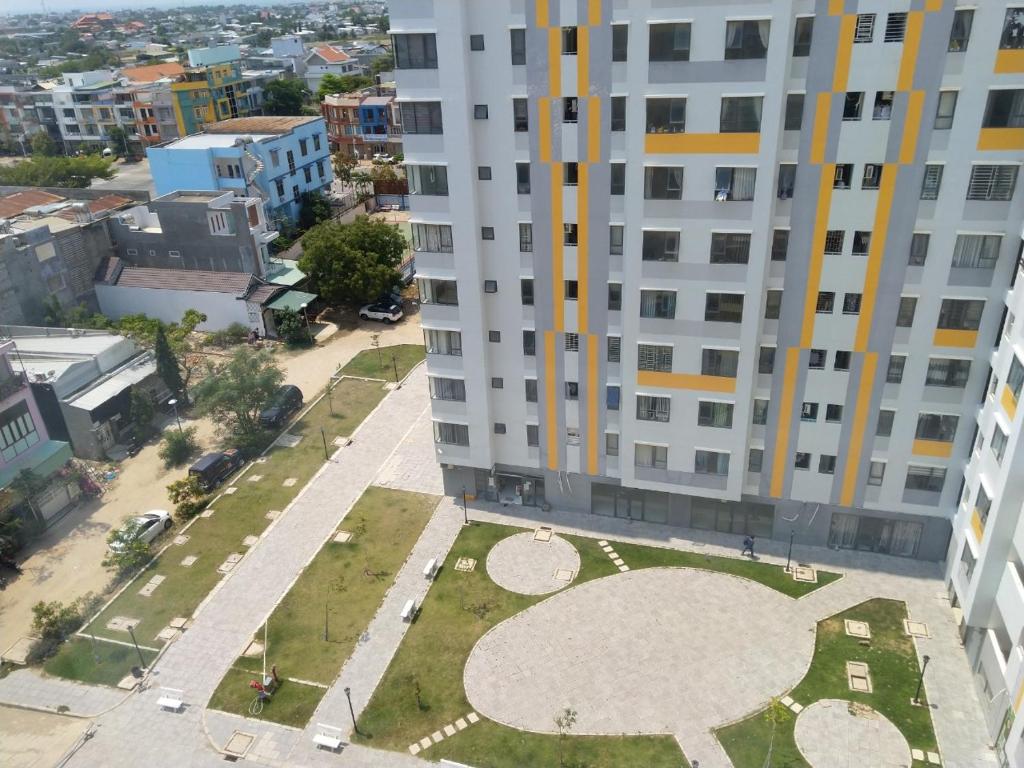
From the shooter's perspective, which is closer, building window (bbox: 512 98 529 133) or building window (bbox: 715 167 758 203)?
building window (bbox: 715 167 758 203)

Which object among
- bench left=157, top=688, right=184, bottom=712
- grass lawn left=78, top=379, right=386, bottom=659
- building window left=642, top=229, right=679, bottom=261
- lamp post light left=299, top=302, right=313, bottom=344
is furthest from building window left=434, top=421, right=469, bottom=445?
lamp post light left=299, top=302, right=313, bottom=344

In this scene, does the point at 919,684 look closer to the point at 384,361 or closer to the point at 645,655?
the point at 645,655

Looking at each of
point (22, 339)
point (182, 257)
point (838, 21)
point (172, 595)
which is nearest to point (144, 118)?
point (182, 257)

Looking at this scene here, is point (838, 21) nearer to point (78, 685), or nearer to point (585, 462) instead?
point (585, 462)

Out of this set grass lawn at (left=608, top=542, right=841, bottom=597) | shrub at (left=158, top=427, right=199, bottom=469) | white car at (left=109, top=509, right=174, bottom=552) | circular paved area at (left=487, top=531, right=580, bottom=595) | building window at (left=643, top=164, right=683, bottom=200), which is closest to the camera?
building window at (left=643, top=164, right=683, bottom=200)

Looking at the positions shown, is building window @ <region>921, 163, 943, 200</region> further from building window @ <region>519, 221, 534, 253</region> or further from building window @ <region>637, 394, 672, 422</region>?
building window @ <region>519, 221, 534, 253</region>

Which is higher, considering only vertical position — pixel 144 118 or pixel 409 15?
pixel 409 15
